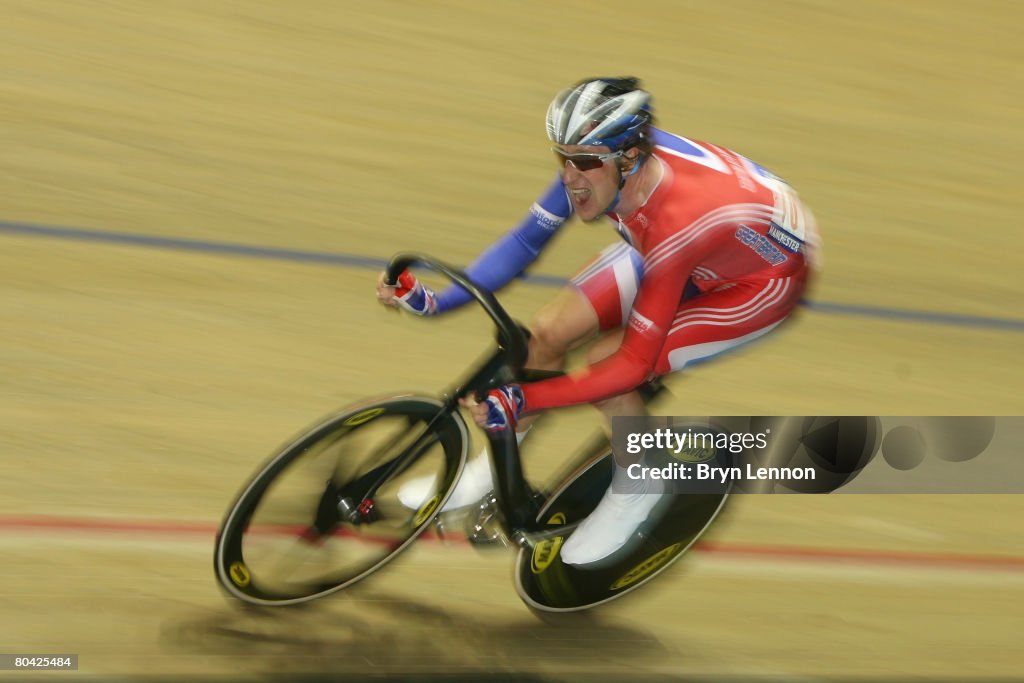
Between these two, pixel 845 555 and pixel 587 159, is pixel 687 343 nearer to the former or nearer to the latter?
pixel 587 159

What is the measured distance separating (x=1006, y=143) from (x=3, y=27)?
5332 mm

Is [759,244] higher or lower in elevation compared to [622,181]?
lower

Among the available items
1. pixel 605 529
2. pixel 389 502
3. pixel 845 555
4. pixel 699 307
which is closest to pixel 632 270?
pixel 699 307

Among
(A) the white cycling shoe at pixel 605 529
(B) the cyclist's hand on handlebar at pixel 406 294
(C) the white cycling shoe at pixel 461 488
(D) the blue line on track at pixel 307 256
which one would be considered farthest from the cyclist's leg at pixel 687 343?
(D) the blue line on track at pixel 307 256

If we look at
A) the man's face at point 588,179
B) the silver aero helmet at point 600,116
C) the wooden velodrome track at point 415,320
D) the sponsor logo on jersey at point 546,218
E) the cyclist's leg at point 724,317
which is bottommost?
the wooden velodrome track at point 415,320

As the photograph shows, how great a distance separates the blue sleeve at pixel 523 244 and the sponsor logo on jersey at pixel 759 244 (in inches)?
16.8

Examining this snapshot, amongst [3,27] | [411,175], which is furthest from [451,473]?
[3,27]

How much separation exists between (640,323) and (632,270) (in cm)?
39

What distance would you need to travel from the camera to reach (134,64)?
19.5ft

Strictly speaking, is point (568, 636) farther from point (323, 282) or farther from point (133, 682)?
point (323, 282)

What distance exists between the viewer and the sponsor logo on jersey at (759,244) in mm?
2994

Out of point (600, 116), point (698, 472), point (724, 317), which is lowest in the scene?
point (698, 472)

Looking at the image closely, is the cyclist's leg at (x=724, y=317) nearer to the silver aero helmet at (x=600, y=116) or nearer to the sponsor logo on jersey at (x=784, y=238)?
the sponsor logo on jersey at (x=784, y=238)

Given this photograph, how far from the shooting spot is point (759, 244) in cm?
304
